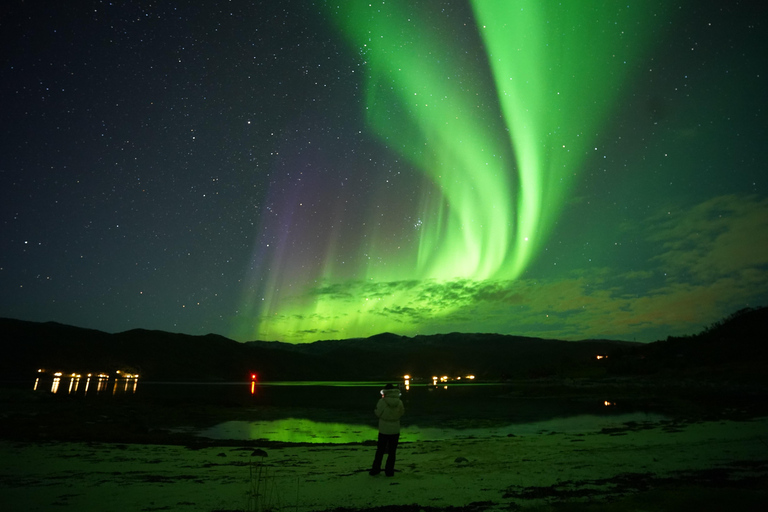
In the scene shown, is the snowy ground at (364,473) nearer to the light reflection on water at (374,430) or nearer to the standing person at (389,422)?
the standing person at (389,422)

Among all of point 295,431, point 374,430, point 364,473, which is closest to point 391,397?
point 364,473

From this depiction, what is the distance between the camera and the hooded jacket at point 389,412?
34.6 ft

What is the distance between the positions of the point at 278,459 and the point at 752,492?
38.1 ft

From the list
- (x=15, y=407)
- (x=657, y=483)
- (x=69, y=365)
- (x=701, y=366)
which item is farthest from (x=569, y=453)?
(x=69, y=365)

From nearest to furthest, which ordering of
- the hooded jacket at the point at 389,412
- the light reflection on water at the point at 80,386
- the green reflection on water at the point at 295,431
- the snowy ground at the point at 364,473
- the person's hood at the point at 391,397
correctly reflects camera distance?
1. the snowy ground at the point at 364,473
2. the hooded jacket at the point at 389,412
3. the person's hood at the point at 391,397
4. the green reflection on water at the point at 295,431
5. the light reflection on water at the point at 80,386

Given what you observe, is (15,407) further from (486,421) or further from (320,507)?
(320,507)

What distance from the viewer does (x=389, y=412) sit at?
10.5 metres

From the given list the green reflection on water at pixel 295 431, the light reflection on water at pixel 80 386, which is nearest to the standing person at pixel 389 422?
the green reflection on water at pixel 295 431

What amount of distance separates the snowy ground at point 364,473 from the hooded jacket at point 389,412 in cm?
107

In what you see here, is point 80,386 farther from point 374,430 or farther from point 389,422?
point 389,422

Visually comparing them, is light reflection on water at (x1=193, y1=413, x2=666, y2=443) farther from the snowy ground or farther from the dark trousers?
the dark trousers

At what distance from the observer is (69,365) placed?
176m

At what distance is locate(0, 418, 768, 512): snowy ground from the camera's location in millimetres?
8461

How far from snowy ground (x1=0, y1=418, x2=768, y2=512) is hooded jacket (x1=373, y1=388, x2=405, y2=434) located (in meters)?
1.07
